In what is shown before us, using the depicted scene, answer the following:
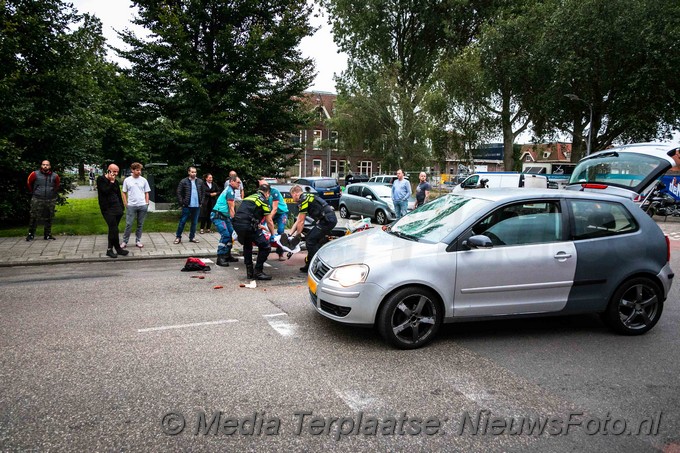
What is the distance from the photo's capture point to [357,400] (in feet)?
11.2

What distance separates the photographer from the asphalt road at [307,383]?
9.71 ft

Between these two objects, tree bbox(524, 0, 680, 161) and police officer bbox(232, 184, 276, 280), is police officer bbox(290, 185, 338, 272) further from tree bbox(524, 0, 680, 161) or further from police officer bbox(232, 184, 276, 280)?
tree bbox(524, 0, 680, 161)

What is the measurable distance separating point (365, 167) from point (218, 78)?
4726 cm

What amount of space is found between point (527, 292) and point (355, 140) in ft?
110

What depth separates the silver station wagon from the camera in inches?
172

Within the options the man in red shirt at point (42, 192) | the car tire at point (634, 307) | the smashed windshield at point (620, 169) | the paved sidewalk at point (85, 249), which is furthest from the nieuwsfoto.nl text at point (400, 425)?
the smashed windshield at point (620, 169)

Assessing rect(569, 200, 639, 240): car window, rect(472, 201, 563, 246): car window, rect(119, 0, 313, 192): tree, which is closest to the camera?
rect(472, 201, 563, 246): car window

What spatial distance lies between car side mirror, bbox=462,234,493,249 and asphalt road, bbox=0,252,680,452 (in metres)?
1.05

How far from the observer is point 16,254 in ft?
29.8

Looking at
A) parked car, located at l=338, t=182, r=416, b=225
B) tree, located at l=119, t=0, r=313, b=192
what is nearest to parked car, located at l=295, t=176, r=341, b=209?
parked car, located at l=338, t=182, r=416, b=225

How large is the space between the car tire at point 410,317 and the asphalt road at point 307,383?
0.58 ft

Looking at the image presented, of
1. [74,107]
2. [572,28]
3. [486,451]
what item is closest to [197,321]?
[486,451]

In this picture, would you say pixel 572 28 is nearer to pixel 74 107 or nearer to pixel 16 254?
pixel 74 107

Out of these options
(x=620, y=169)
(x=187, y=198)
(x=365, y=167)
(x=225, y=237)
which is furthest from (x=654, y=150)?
(x=365, y=167)
